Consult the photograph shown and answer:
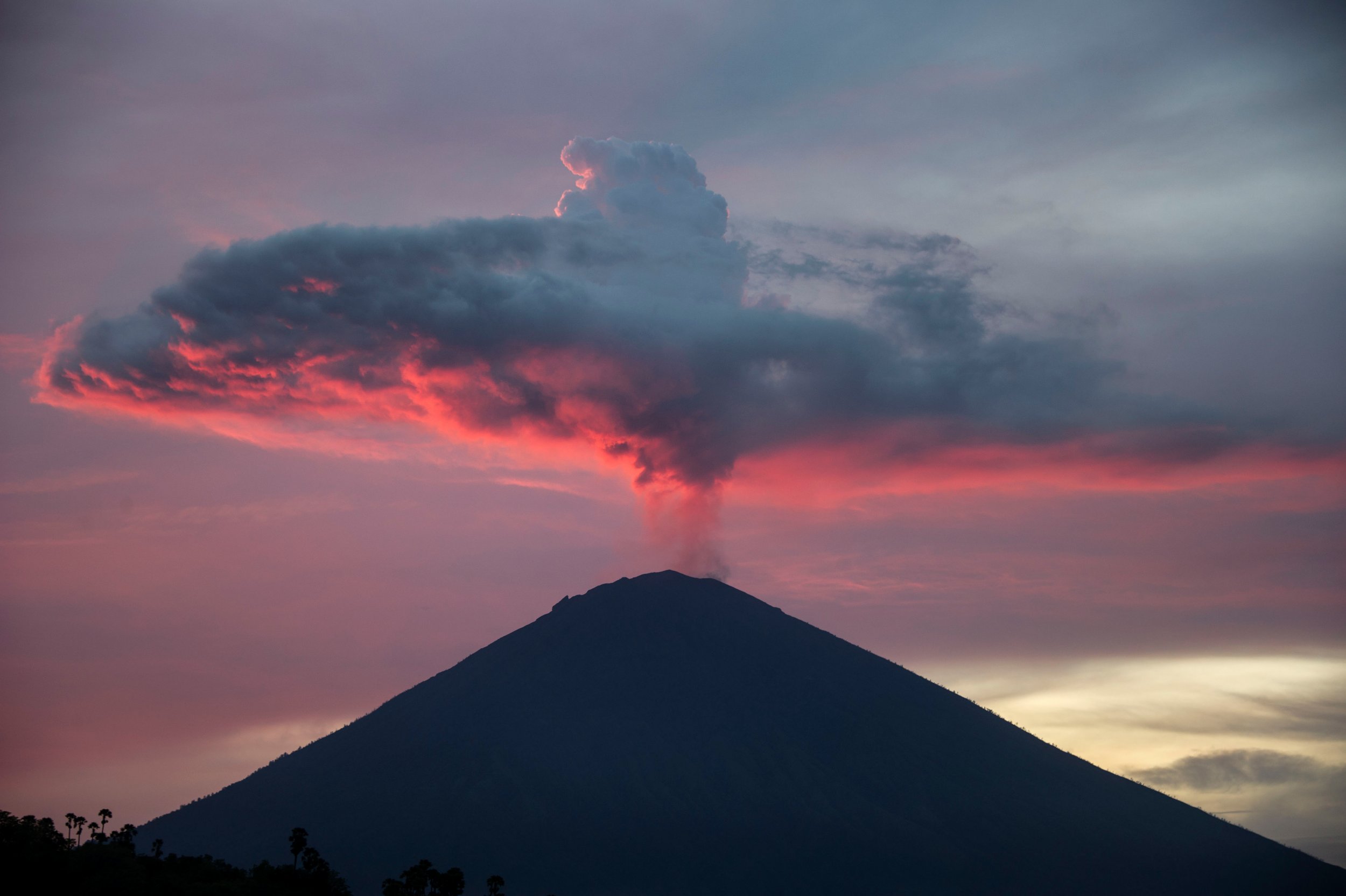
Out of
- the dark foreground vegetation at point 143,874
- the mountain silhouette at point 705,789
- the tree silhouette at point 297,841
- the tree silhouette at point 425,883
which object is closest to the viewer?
the dark foreground vegetation at point 143,874

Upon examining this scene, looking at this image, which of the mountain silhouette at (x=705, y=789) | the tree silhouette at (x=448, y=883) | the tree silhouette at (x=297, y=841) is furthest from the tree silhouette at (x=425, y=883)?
the mountain silhouette at (x=705, y=789)

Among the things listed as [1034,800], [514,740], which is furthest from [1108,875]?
[514,740]

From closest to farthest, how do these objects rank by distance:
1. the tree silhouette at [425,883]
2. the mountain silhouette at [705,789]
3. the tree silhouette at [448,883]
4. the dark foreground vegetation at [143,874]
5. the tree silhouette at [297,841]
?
1. the dark foreground vegetation at [143,874]
2. the tree silhouette at [425,883]
3. the tree silhouette at [448,883]
4. the tree silhouette at [297,841]
5. the mountain silhouette at [705,789]

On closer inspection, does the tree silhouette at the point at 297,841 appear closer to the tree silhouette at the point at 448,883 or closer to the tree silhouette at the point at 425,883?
the tree silhouette at the point at 425,883

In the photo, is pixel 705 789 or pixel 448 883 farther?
pixel 705 789

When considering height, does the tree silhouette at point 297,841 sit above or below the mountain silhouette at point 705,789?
below

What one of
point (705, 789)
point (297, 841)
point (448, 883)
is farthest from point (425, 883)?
point (705, 789)

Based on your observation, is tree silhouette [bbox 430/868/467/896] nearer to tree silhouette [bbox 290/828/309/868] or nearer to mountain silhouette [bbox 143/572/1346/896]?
tree silhouette [bbox 290/828/309/868]

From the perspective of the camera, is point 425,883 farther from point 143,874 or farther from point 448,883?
point 143,874

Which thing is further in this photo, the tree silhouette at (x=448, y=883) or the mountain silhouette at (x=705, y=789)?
the mountain silhouette at (x=705, y=789)
